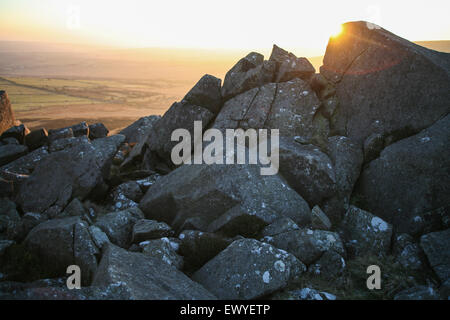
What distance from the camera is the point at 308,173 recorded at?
10.8m

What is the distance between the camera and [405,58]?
11.2 metres

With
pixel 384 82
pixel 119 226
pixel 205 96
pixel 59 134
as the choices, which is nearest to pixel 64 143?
pixel 59 134

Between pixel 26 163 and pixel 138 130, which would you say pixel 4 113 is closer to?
pixel 26 163

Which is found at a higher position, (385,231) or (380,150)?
(380,150)

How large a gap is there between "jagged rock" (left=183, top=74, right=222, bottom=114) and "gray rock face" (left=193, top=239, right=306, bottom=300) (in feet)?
27.3

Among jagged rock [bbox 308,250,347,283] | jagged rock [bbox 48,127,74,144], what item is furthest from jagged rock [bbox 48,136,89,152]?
jagged rock [bbox 308,250,347,283]

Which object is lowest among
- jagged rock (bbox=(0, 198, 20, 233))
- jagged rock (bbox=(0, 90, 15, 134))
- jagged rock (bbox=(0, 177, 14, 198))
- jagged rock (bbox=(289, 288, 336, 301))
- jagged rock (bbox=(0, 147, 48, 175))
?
jagged rock (bbox=(289, 288, 336, 301))

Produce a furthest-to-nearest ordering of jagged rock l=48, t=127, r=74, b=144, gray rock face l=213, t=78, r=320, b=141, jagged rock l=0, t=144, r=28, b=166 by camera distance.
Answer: jagged rock l=48, t=127, r=74, b=144
jagged rock l=0, t=144, r=28, b=166
gray rock face l=213, t=78, r=320, b=141

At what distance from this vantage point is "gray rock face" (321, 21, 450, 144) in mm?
10688

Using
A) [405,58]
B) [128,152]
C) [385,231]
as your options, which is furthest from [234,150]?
[128,152]

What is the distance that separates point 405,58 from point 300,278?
29.9 feet

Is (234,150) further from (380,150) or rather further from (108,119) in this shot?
(108,119)

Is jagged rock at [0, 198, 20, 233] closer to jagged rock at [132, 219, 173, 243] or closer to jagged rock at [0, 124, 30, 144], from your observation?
jagged rock at [132, 219, 173, 243]

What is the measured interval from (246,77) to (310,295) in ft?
33.5
